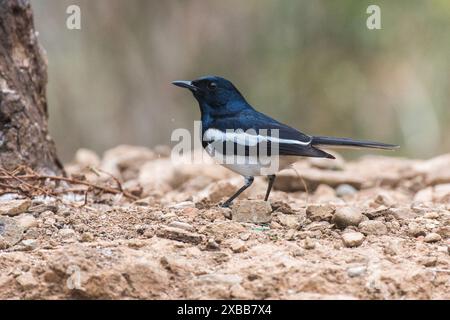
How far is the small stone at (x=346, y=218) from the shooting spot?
Answer: 4.59 metres

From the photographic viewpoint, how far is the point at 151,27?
11484 millimetres

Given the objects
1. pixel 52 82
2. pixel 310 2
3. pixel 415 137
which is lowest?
pixel 415 137

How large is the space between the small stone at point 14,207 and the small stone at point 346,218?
5.89ft

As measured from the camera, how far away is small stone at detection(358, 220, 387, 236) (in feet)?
14.9

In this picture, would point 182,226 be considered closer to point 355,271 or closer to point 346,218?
point 346,218

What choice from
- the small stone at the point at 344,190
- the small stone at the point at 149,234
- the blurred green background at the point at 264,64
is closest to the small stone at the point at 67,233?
the small stone at the point at 149,234

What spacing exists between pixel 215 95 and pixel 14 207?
180 centimetres

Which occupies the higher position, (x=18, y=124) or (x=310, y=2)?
(x=310, y=2)

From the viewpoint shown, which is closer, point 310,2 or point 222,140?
point 222,140

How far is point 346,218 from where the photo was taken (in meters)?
4.58

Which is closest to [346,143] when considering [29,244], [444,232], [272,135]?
[272,135]
